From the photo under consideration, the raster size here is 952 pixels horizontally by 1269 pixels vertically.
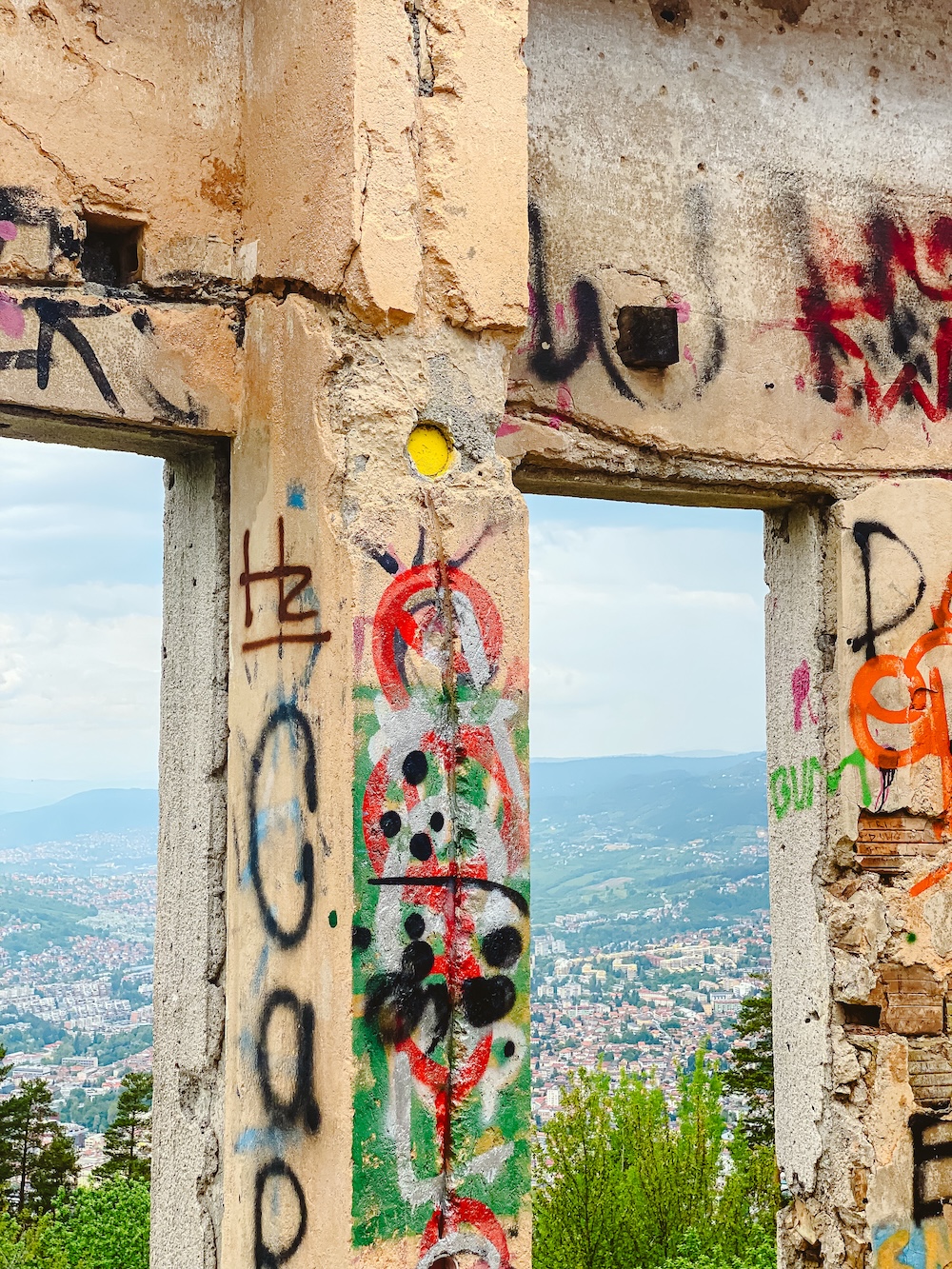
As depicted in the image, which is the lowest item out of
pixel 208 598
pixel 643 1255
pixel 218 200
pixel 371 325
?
pixel 643 1255

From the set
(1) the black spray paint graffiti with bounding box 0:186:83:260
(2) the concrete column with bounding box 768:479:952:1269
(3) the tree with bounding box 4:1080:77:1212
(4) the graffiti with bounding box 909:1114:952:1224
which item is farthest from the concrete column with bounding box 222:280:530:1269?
(3) the tree with bounding box 4:1080:77:1212

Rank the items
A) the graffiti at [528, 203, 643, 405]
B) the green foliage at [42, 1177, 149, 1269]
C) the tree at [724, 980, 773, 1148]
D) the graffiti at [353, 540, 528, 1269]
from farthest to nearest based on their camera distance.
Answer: the tree at [724, 980, 773, 1148] → the green foliage at [42, 1177, 149, 1269] → the graffiti at [528, 203, 643, 405] → the graffiti at [353, 540, 528, 1269]

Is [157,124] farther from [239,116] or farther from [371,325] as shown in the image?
[371,325]

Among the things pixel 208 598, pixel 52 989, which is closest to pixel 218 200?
pixel 208 598

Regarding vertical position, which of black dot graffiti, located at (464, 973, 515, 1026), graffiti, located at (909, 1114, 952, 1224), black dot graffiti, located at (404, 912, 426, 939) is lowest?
graffiti, located at (909, 1114, 952, 1224)

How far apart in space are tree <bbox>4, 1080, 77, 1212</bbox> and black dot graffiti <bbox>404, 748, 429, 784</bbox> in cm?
594

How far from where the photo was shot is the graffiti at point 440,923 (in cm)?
270

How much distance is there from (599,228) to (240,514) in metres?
1.57

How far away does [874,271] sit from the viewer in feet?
14.8

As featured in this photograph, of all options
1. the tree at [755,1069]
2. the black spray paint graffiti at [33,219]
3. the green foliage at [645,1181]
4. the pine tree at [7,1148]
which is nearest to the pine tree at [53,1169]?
the pine tree at [7,1148]

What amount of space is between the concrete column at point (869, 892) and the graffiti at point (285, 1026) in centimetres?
205

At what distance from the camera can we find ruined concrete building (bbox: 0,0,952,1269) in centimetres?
277

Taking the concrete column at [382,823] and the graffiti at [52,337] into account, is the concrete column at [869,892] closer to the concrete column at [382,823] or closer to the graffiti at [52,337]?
the concrete column at [382,823]

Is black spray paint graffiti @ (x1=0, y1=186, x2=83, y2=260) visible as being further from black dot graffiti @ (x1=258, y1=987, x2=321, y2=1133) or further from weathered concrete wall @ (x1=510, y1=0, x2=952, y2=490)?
black dot graffiti @ (x1=258, y1=987, x2=321, y2=1133)
